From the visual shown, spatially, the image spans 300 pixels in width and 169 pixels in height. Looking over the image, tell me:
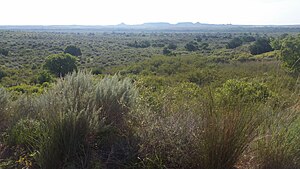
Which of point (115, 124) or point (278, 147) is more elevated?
point (278, 147)

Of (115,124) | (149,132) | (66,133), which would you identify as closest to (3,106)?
(66,133)

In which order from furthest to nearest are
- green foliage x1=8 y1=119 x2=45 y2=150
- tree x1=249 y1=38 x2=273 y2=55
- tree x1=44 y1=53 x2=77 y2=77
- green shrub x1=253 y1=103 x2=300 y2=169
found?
1. tree x1=249 y1=38 x2=273 y2=55
2. tree x1=44 y1=53 x2=77 y2=77
3. green foliage x1=8 y1=119 x2=45 y2=150
4. green shrub x1=253 y1=103 x2=300 y2=169

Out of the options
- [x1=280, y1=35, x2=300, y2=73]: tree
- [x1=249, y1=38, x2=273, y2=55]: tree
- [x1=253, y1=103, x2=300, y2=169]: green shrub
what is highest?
[x1=253, y1=103, x2=300, y2=169]: green shrub

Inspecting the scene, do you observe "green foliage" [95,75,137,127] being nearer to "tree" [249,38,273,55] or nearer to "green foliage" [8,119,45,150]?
"green foliage" [8,119,45,150]

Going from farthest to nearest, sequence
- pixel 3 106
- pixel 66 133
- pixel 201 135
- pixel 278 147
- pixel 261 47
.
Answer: pixel 261 47
pixel 3 106
pixel 66 133
pixel 201 135
pixel 278 147

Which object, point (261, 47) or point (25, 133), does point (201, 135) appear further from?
point (261, 47)

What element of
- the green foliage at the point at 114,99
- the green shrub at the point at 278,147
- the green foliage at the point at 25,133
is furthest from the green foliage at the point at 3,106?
the green shrub at the point at 278,147

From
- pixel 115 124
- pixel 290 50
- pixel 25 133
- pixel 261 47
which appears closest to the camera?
pixel 25 133

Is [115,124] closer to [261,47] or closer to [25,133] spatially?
[25,133]

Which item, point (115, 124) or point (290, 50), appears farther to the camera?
point (290, 50)

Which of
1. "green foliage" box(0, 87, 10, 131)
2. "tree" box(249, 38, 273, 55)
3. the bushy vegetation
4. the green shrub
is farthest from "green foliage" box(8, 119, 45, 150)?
"tree" box(249, 38, 273, 55)

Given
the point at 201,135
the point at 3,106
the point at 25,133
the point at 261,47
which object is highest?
the point at 201,135

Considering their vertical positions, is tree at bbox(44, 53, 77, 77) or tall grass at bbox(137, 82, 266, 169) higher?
tall grass at bbox(137, 82, 266, 169)

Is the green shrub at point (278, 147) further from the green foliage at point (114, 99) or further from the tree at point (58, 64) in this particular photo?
the tree at point (58, 64)
